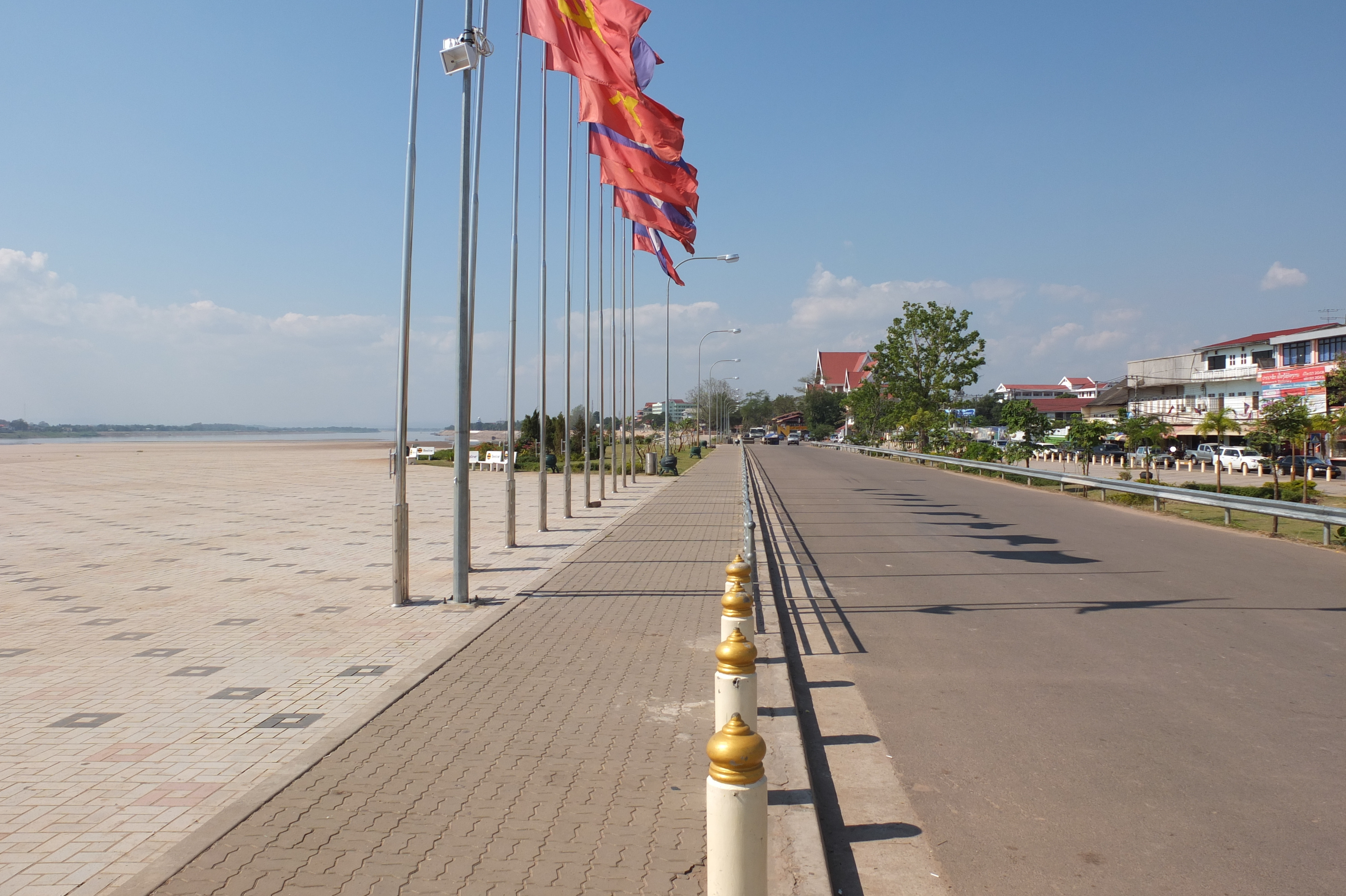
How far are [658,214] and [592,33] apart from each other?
743 cm

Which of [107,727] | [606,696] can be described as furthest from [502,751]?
[107,727]

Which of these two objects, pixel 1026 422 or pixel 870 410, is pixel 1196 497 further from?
pixel 870 410

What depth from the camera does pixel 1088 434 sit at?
28125 millimetres

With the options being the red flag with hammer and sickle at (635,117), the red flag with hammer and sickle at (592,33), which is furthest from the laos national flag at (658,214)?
the red flag with hammer and sickle at (592,33)

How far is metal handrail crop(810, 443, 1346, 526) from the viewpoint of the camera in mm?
13570

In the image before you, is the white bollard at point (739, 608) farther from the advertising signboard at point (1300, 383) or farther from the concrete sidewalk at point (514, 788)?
the advertising signboard at point (1300, 383)

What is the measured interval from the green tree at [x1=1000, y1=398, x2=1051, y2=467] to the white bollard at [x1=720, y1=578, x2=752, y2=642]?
30.5 meters

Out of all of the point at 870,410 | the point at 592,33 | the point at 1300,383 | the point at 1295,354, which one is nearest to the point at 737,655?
the point at 592,33

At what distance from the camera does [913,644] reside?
7.70 meters

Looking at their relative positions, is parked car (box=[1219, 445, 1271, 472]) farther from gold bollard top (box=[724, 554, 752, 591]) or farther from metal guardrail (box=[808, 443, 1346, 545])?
gold bollard top (box=[724, 554, 752, 591])

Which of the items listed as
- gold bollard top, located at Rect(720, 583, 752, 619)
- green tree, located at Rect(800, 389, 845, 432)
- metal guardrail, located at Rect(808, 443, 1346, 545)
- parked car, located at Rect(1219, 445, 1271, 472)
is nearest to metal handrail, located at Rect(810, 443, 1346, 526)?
metal guardrail, located at Rect(808, 443, 1346, 545)

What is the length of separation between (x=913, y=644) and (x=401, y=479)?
5.44 m

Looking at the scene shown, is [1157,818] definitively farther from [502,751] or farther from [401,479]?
[401,479]

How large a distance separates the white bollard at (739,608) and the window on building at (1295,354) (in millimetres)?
55761
